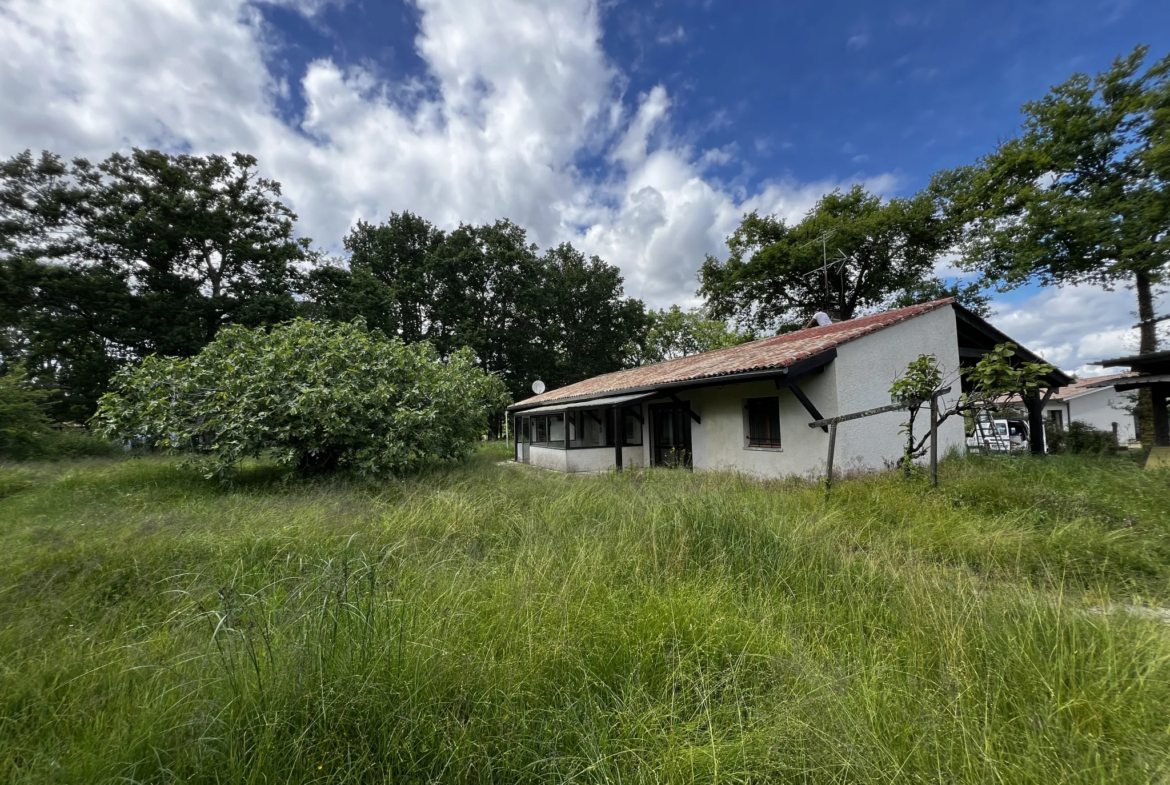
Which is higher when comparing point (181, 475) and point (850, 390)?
point (850, 390)

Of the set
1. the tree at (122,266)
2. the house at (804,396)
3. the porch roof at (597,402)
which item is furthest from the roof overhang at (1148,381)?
the tree at (122,266)

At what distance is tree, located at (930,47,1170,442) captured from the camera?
13.1 metres

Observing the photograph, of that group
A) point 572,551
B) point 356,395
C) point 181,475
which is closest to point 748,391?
point 572,551

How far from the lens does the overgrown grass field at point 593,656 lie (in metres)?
1.66

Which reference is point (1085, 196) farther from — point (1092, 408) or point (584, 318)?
point (584, 318)

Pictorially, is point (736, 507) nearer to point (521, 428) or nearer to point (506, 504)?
point (506, 504)

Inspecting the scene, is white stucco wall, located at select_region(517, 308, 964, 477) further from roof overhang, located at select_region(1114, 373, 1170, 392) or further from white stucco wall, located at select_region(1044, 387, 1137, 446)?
white stucco wall, located at select_region(1044, 387, 1137, 446)

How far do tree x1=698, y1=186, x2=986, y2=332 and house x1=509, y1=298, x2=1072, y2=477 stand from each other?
30.5 feet

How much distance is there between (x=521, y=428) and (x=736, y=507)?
53.6 ft

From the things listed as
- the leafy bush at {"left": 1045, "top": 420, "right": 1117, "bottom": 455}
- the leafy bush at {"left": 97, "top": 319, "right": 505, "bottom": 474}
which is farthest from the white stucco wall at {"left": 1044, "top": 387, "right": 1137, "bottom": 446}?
the leafy bush at {"left": 97, "top": 319, "right": 505, "bottom": 474}

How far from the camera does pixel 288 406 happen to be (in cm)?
752

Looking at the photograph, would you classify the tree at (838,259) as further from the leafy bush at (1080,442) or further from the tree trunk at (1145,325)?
the leafy bush at (1080,442)

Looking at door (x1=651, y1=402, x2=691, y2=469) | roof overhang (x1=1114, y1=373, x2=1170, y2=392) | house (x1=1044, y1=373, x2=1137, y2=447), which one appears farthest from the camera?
house (x1=1044, y1=373, x2=1137, y2=447)

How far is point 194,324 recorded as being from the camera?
19.6 meters
